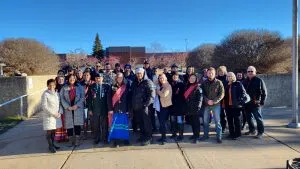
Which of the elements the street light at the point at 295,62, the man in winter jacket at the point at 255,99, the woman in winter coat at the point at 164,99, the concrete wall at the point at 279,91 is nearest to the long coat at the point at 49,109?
the woman in winter coat at the point at 164,99

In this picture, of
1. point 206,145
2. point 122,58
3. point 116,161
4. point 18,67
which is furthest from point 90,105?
point 122,58

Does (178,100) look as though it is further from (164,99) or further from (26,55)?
(26,55)

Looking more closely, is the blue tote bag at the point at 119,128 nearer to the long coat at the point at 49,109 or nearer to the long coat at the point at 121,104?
the long coat at the point at 121,104

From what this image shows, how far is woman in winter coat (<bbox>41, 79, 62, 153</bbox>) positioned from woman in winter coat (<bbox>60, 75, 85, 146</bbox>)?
0.32 meters

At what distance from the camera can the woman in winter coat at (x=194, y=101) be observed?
8.10 m

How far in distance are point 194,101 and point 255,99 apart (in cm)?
151

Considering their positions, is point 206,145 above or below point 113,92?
below

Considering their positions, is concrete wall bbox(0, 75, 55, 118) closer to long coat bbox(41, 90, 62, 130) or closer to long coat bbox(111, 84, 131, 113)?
long coat bbox(41, 90, 62, 130)

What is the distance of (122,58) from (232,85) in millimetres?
60329

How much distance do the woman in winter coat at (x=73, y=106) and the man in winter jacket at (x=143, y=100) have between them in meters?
1.20

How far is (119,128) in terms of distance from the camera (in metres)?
8.07

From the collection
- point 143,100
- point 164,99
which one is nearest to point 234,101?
point 164,99

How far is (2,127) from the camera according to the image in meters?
11.1

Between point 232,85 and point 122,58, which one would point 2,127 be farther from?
point 122,58
